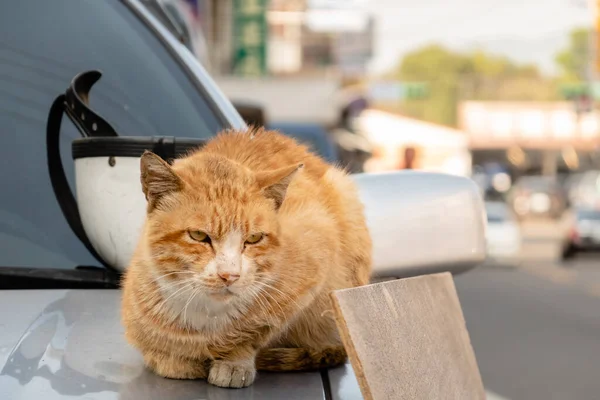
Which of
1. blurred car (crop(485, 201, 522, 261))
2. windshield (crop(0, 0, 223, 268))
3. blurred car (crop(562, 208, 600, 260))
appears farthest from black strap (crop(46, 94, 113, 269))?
blurred car (crop(562, 208, 600, 260))

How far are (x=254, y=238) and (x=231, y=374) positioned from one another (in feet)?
0.96

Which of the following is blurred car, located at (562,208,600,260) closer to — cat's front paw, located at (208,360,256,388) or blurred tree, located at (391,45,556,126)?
cat's front paw, located at (208,360,256,388)

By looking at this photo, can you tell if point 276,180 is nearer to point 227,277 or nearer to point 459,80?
point 227,277

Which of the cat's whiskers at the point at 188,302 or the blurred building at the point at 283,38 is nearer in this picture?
the cat's whiskers at the point at 188,302

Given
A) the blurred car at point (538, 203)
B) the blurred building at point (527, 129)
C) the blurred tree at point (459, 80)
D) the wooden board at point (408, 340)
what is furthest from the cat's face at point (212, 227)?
the blurred tree at point (459, 80)

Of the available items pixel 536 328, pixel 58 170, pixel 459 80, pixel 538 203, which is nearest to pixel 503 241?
pixel 536 328

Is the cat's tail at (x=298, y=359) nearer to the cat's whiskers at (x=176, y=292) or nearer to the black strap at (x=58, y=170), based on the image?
the cat's whiskers at (x=176, y=292)

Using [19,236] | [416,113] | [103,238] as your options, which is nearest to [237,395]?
[103,238]

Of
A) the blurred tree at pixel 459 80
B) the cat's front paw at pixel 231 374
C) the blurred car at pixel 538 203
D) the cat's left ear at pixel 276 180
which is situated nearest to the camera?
the cat's front paw at pixel 231 374

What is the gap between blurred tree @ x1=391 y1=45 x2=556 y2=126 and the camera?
5017 inches

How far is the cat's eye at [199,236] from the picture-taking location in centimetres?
203

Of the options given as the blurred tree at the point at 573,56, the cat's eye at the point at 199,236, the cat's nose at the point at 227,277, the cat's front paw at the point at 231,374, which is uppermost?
the cat's eye at the point at 199,236

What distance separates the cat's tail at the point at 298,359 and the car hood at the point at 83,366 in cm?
2

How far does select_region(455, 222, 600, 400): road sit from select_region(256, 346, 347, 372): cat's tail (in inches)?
312
